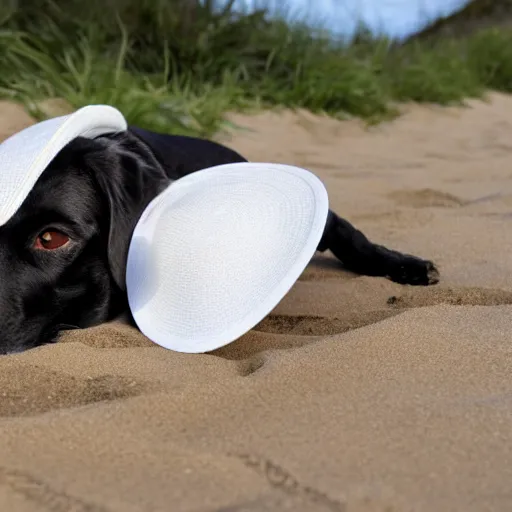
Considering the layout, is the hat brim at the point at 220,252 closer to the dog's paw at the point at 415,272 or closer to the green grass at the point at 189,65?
the dog's paw at the point at 415,272

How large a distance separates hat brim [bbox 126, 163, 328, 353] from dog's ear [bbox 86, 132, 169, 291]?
4 centimetres

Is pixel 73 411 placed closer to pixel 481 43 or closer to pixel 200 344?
pixel 200 344

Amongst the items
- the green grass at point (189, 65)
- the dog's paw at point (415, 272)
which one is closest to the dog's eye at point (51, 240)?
the dog's paw at point (415, 272)

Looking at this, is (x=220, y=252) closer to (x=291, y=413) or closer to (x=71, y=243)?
(x=71, y=243)

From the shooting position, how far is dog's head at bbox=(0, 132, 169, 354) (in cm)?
187

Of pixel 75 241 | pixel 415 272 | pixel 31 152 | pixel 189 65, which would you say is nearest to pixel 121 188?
pixel 75 241

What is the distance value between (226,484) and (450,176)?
11.2ft

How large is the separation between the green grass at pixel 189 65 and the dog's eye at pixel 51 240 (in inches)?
76.4

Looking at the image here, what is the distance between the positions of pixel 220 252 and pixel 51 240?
0.43 meters

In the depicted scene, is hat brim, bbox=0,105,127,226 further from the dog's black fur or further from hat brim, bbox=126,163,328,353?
hat brim, bbox=126,163,328,353

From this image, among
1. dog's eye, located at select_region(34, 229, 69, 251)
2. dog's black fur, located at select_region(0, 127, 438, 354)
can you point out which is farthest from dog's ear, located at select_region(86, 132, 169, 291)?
dog's eye, located at select_region(34, 229, 69, 251)

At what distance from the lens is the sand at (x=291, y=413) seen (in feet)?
3.25

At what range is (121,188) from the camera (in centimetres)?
207

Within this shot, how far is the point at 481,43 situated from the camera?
8.63 meters
